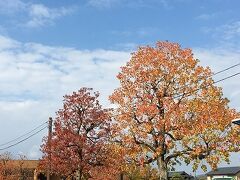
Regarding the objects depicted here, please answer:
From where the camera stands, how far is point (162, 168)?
29188 mm

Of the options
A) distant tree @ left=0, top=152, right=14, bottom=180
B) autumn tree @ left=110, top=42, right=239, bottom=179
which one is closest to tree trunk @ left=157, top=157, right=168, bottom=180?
autumn tree @ left=110, top=42, right=239, bottom=179

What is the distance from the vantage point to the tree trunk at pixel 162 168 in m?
29.0

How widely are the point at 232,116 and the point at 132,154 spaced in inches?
268

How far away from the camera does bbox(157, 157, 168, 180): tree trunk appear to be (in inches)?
1141

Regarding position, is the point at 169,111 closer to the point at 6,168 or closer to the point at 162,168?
the point at 162,168

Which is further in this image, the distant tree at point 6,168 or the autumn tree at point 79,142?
the distant tree at point 6,168

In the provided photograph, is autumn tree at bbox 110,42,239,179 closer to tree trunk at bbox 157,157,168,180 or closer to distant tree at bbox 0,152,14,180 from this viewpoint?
tree trunk at bbox 157,157,168,180

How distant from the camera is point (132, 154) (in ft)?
94.9

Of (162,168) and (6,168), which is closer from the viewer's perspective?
(162,168)

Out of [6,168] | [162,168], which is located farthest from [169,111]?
[6,168]

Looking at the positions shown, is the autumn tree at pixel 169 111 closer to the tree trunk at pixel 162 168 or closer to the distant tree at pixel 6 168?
the tree trunk at pixel 162 168

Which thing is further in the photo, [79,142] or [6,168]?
[6,168]

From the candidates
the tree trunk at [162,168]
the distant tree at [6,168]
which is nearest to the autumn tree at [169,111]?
the tree trunk at [162,168]

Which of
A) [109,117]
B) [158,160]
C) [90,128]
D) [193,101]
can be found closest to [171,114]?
[193,101]
